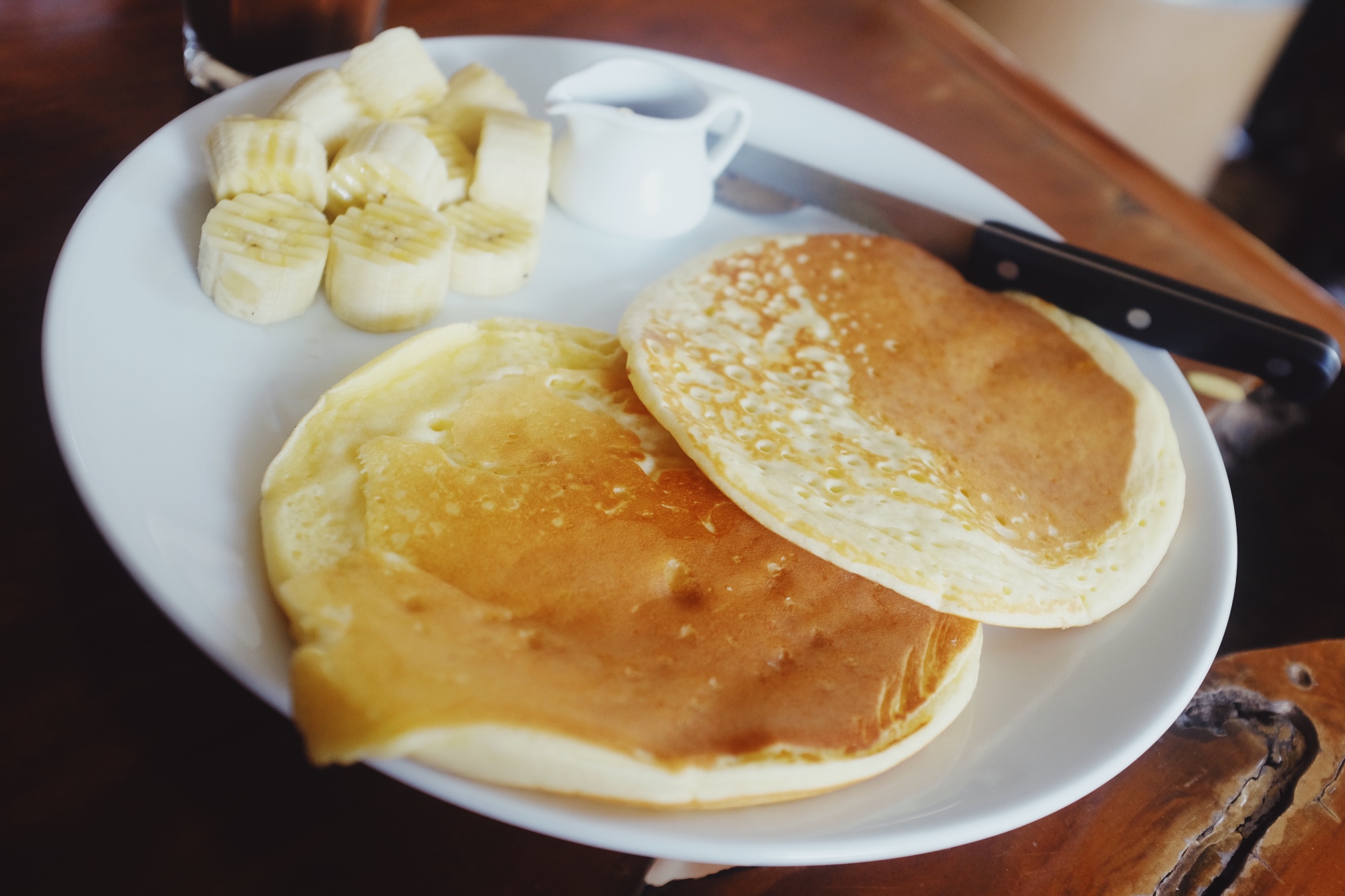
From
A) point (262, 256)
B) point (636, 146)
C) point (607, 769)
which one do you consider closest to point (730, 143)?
point (636, 146)

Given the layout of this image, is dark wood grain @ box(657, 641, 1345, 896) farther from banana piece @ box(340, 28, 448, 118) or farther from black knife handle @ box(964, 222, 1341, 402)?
banana piece @ box(340, 28, 448, 118)

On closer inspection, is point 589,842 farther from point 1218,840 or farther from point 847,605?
point 1218,840

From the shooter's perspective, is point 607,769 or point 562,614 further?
point 562,614

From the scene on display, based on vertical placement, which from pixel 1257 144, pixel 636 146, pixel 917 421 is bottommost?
pixel 1257 144

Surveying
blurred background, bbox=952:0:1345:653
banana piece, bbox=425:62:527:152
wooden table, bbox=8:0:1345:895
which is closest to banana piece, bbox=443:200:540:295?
banana piece, bbox=425:62:527:152

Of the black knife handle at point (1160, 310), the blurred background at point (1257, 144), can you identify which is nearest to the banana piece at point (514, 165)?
the black knife handle at point (1160, 310)

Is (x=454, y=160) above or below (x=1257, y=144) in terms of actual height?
above

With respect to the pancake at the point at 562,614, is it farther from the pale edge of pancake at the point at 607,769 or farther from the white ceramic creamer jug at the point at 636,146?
the white ceramic creamer jug at the point at 636,146

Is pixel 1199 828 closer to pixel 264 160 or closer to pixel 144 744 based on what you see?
pixel 144 744

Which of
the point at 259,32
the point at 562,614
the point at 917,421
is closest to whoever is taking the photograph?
the point at 562,614
